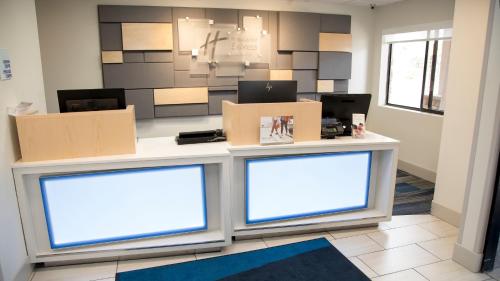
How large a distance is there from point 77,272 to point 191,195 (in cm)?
104

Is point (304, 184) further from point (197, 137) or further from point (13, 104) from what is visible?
point (13, 104)

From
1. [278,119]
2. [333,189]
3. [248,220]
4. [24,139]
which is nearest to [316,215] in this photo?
[333,189]

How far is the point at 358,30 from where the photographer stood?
5.54 m

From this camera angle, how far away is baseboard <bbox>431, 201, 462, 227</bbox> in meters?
3.34

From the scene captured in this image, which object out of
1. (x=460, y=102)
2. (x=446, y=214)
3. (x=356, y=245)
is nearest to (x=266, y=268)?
(x=356, y=245)

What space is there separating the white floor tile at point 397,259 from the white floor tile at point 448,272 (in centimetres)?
7

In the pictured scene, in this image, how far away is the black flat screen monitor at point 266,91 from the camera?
9.79 feet

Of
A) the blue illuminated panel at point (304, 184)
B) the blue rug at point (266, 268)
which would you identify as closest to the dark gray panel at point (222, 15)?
the blue illuminated panel at point (304, 184)

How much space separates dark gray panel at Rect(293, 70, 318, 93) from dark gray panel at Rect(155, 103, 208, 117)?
1477 mm

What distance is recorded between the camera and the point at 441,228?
3340 millimetres

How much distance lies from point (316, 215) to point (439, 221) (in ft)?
4.48

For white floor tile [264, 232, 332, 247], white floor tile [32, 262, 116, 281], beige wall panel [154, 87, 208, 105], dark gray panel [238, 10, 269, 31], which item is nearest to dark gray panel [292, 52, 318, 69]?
dark gray panel [238, 10, 269, 31]

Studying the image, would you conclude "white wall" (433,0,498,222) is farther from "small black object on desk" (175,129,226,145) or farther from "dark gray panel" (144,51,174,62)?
"dark gray panel" (144,51,174,62)

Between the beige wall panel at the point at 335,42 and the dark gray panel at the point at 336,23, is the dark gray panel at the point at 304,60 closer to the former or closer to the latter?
the beige wall panel at the point at 335,42
